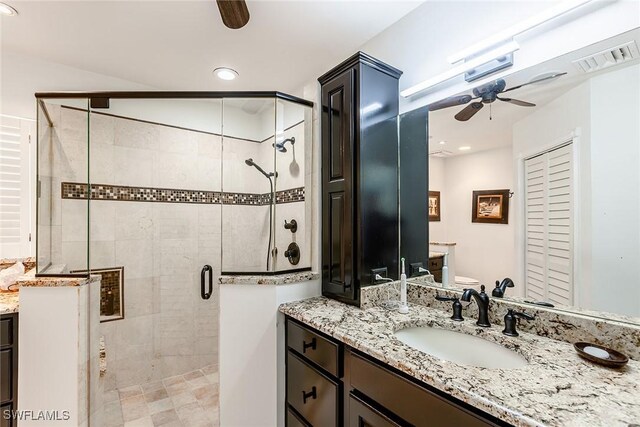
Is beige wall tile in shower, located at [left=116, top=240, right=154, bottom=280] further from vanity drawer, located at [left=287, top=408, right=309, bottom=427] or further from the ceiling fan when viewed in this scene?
the ceiling fan

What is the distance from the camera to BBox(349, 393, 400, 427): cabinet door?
1028 millimetres

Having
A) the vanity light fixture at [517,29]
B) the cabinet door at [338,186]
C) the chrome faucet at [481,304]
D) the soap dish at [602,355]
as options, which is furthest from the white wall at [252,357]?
the vanity light fixture at [517,29]

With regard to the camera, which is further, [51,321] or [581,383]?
[51,321]

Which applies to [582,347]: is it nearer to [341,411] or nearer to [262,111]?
[341,411]

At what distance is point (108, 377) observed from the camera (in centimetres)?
Answer: 238

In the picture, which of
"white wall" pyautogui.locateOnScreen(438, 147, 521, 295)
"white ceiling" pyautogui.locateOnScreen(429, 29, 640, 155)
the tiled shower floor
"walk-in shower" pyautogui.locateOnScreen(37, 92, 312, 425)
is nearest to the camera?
"white ceiling" pyautogui.locateOnScreen(429, 29, 640, 155)

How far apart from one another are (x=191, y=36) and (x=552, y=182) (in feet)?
7.33

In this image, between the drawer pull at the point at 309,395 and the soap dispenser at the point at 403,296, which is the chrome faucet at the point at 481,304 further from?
the drawer pull at the point at 309,395

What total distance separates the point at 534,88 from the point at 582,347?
104 centimetres

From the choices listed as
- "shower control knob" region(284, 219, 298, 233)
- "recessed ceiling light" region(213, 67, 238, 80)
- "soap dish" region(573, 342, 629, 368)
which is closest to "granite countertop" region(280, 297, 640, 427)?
"soap dish" region(573, 342, 629, 368)

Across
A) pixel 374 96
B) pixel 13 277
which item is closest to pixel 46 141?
pixel 13 277

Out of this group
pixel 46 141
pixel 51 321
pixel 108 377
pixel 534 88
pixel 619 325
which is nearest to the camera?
pixel 619 325

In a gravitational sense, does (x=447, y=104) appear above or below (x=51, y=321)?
above

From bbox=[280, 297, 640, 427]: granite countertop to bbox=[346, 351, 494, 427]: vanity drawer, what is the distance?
53 mm
